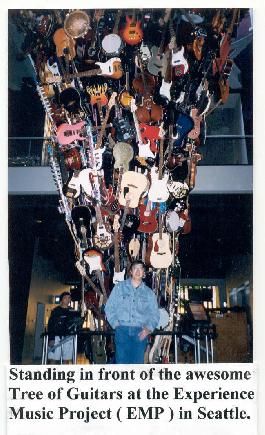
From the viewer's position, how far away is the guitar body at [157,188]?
3352 millimetres

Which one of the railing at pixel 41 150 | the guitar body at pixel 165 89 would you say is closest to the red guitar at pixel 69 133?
the railing at pixel 41 150

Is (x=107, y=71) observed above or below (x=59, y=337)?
above

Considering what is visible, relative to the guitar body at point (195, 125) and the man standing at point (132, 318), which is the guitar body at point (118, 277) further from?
the guitar body at point (195, 125)

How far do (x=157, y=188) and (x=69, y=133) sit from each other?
2.04 feet

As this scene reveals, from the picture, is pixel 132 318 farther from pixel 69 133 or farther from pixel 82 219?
pixel 69 133

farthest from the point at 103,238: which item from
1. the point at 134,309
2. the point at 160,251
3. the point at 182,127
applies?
the point at 182,127

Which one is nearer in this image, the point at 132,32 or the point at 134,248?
the point at 132,32

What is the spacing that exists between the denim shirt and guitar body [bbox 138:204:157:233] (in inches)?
13.8

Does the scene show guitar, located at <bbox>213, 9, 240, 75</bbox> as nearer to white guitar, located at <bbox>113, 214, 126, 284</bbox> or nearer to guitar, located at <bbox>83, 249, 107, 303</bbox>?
white guitar, located at <bbox>113, 214, 126, 284</bbox>

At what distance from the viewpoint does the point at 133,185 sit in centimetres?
334
